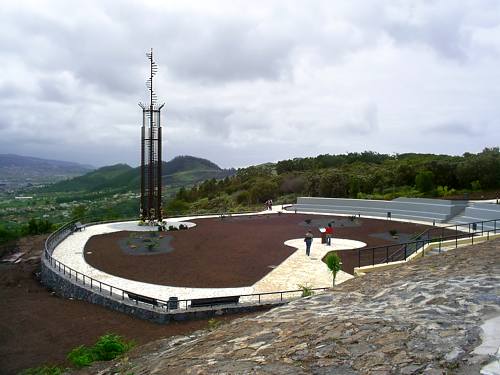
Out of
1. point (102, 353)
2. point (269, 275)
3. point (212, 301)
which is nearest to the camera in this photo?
point (102, 353)

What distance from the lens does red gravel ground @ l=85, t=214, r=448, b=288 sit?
1789 cm

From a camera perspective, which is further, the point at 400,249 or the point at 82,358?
the point at 400,249

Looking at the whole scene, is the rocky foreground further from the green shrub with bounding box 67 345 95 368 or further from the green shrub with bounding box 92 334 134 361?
the green shrub with bounding box 92 334 134 361

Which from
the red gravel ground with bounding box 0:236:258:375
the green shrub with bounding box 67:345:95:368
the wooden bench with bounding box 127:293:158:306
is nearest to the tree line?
the wooden bench with bounding box 127:293:158:306

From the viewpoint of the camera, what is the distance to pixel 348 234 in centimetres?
2780

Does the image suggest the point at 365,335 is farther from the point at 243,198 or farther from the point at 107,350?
the point at 243,198

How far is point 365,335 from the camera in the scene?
4.88m

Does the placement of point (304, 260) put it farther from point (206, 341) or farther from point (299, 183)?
point (299, 183)

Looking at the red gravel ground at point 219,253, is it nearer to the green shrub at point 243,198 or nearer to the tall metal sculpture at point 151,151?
the tall metal sculpture at point 151,151

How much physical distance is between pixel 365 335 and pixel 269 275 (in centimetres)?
1296

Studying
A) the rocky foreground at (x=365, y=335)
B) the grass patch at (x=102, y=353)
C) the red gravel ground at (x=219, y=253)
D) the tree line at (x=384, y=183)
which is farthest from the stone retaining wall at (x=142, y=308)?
the tree line at (x=384, y=183)

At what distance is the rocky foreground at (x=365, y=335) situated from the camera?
4227 mm

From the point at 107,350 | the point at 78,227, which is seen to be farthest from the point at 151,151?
the point at 107,350

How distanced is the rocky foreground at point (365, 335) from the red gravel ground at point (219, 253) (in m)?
10.0
